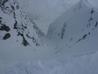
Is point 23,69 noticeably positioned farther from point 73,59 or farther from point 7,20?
point 7,20

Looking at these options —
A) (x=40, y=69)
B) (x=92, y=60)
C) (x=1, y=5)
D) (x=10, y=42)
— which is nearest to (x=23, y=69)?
(x=40, y=69)

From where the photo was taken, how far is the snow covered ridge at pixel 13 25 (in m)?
36.0

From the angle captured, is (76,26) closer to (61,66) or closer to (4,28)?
(4,28)

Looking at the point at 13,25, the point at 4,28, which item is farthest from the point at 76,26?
the point at 4,28

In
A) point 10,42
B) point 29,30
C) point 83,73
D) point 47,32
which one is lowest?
point 47,32

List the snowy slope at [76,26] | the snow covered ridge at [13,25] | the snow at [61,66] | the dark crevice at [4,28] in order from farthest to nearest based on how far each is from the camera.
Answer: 1. the snow covered ridge at [13,25]
2. the dark crevice at [4,28]
3. the snowy slope at [76,26]
4. the snow at [61,66]

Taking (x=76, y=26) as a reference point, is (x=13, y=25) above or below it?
below

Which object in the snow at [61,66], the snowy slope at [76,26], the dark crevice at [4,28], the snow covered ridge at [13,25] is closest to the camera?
the snow at [61,66]

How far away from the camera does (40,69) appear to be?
524cm

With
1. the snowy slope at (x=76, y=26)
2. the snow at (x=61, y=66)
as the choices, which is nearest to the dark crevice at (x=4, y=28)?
the snowy slope at (x=76, y=26)

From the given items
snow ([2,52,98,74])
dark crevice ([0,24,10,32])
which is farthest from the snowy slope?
snow ([2,52,98,74])

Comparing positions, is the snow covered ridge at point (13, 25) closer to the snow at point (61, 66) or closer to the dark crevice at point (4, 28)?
the dark crevice at point (4, 28)

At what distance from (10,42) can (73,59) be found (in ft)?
93.4

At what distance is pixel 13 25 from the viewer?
39.0 metres
